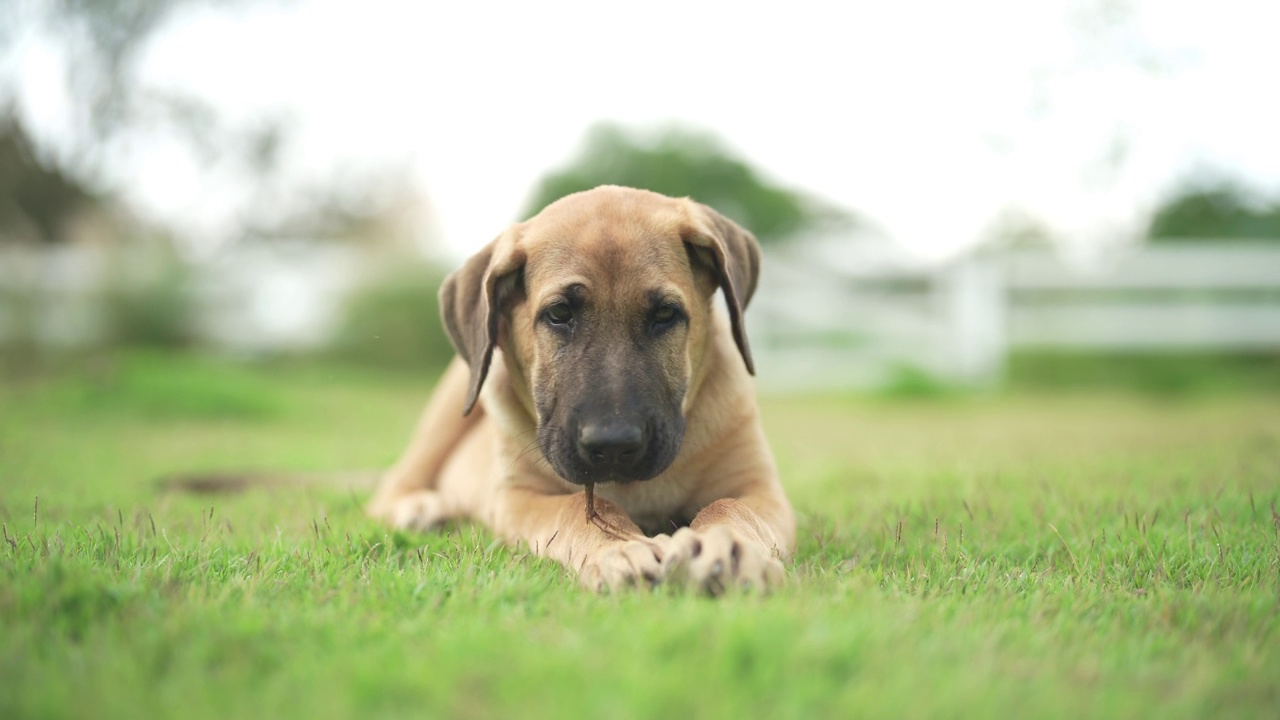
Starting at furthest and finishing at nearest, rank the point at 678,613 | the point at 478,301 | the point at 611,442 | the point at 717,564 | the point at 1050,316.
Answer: the point at 1050,316
the point at 478,301
the point at 611,442
the point at 717,564
the point at 678,613

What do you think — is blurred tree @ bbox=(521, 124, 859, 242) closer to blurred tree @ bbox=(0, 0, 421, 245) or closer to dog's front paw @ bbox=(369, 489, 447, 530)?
blurred tree @ bbox=(0, 0, 421, 245)

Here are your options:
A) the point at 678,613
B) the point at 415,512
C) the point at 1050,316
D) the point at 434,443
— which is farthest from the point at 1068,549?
the point at 1050,316

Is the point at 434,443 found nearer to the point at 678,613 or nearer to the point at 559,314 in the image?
the point at 559,314

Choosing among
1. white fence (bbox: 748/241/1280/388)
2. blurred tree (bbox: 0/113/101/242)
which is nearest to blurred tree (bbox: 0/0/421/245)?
blurred tree (bbox: 0/113/101/242)

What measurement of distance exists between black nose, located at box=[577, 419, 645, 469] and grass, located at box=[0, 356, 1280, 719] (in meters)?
0.41

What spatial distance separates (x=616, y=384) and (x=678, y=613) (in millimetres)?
1028

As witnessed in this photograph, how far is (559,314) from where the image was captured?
3457mm

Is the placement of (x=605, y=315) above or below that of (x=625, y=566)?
above

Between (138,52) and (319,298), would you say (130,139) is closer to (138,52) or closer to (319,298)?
(138,52)

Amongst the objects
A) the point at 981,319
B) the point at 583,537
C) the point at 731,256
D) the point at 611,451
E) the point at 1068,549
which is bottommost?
the point at 981,319

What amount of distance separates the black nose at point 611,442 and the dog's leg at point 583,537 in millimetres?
240

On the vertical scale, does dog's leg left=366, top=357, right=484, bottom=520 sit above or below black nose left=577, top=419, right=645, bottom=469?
below

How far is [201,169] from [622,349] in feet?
71.6

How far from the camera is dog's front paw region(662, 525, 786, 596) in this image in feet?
8.47
